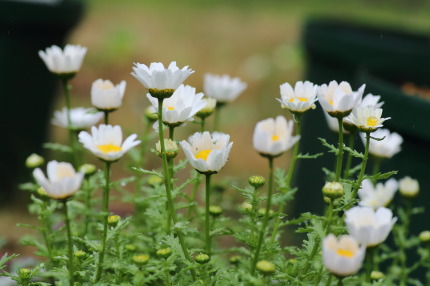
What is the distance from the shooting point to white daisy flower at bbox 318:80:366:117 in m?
1.19

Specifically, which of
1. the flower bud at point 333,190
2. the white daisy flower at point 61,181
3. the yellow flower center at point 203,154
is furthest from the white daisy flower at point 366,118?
the white daisy flower at point 61,181

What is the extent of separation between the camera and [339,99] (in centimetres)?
119

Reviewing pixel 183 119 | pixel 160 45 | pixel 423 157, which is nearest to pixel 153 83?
pixel 183 119

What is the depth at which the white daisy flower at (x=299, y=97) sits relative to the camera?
1.26 m

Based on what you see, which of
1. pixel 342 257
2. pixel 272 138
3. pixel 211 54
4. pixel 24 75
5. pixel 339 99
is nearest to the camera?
pixel 342 257

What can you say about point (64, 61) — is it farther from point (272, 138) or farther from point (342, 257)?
point (342, 257)

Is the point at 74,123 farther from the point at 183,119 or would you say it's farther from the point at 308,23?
the point at 308,23

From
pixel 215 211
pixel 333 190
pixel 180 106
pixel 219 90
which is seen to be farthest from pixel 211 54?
pixel 333 190

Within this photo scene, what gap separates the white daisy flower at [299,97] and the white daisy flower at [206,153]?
14 cm

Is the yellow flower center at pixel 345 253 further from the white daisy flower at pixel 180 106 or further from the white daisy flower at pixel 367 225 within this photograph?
the white daisy flower at pixel 180 106

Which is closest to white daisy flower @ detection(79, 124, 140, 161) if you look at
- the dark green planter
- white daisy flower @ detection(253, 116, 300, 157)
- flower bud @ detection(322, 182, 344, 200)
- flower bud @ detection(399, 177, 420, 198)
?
white daisy flower @ detection(253, 116, 300, 157)

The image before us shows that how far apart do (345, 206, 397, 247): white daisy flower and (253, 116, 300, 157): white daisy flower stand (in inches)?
5.5

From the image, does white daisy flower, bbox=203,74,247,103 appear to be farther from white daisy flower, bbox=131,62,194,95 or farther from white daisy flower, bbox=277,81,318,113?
white daisy flower, bbox=131,62,194,95

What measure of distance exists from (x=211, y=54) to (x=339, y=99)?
156 inches
